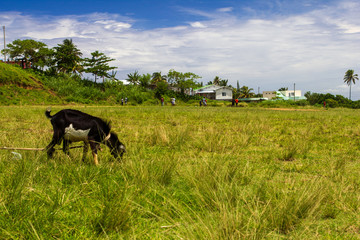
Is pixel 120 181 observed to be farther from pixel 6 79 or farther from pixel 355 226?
pixel 6 79

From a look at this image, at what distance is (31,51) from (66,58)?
26.7 ft

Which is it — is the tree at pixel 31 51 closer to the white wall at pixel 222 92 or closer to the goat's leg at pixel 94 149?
the white wall at pixel 222 92

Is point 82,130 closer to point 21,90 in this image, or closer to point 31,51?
point 21,90

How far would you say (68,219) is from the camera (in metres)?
2.98

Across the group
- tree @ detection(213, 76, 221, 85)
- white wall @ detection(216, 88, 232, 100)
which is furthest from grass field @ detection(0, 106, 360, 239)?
tree @ detection(213, 76, 221, 85)

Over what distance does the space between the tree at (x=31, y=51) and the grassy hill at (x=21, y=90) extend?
69.8 feet

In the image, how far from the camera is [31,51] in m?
62.7

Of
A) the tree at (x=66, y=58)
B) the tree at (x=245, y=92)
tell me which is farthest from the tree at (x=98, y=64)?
the tree at (x=245, y=92)

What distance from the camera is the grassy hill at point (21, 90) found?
34.4 m

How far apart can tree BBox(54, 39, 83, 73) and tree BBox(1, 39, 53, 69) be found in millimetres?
2043

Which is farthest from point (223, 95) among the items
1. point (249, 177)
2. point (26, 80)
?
point (249, 177)

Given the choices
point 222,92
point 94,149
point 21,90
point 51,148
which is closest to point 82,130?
point 94,149

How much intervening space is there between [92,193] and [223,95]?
272ft

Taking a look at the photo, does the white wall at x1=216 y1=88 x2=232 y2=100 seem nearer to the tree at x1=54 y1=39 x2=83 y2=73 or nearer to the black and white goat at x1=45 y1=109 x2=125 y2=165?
the tree at x1=54 y1=39 x2=83 y2=73
